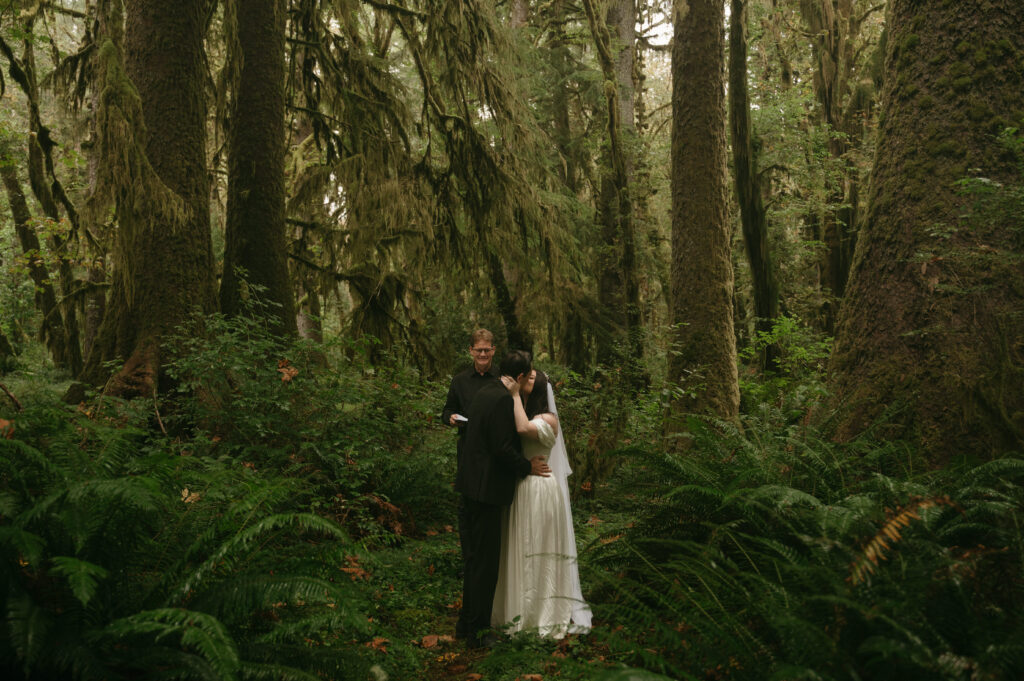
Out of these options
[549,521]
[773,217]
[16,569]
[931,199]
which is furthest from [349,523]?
[773,217]

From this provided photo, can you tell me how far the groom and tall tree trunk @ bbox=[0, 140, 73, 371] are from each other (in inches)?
357

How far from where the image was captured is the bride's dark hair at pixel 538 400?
18.3 feet

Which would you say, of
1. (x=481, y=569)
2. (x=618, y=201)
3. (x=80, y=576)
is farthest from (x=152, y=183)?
(x=618, y=201)

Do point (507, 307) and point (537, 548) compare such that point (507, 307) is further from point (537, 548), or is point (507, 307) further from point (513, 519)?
point (537, 548)

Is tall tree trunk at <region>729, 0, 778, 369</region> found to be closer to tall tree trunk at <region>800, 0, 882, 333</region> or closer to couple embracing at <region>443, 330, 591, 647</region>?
tall tree trunk at <region>800, 0, 882, 333</region>

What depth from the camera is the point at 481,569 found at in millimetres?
5242

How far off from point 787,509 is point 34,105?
10390 millimetres

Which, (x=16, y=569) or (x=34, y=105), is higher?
(x=34, y=105)

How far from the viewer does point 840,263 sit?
1733 centimetres

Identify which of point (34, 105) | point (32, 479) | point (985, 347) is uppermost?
point (34, 105)

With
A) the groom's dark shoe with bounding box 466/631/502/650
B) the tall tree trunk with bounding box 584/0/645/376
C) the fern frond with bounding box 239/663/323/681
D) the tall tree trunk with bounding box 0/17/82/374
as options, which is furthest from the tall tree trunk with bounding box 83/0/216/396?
the tall tree trunk with bounding box 584/0/645/376

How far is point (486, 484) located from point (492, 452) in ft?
0.77

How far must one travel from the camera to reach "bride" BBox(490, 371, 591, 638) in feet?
17.3

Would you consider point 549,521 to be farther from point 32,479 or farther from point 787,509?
point 32,479
